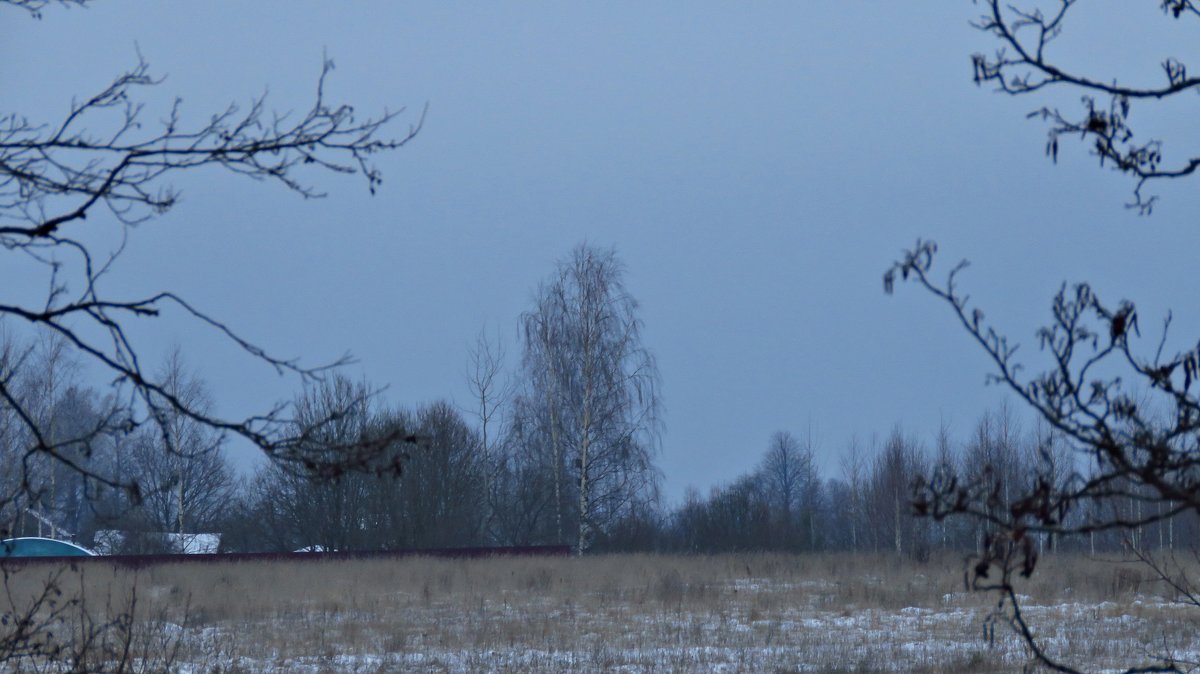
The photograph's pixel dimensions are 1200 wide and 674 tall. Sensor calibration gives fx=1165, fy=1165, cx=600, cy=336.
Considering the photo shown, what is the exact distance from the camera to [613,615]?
15.6m

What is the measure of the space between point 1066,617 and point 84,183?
14415mm

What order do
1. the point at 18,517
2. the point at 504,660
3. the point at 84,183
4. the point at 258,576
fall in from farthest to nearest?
the point at 258,576 → the point at 504,660 → the point at 18,517 → the point at 84,183

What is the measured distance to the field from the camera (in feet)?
36.6

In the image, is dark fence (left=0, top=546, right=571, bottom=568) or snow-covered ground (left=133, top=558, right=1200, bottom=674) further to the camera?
dark fence (left=0, top=546, right=571, bottom=568)

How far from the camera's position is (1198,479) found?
2.46 metres

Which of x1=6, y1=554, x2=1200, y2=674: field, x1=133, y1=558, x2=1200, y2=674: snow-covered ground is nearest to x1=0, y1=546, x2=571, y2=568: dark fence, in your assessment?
x1=6, y1=554, x2=1200, y2=674: field

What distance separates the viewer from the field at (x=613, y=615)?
36.6 feet

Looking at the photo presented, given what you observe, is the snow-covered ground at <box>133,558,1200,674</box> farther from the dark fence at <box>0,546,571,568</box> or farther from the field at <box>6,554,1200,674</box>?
the dark fence at <box>0,546,571,568</box>

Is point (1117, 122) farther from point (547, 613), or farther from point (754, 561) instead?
point (754, 561)

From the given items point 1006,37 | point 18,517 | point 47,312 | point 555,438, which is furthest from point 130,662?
point 555,438

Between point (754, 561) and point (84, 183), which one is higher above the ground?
point (84, 183)

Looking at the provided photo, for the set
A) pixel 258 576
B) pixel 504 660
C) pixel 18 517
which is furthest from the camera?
pixel 258 576

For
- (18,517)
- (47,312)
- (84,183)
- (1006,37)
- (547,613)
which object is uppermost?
(1006,37)

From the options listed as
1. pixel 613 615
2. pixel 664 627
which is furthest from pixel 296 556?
pixel 664 627
